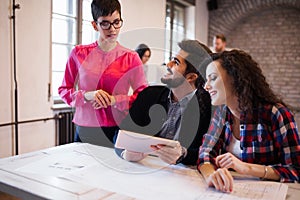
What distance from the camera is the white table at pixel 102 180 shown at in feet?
3.44

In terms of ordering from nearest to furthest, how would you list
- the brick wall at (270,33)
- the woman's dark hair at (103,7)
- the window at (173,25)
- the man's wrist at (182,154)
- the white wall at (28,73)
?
the man's wrist at (182,154) → the woman's dark hair at (103,7) → the white wall at (28,73) → the window at (173,25) → the brick wall at (270,33)

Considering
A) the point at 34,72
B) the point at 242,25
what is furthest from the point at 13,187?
the point at 242,25

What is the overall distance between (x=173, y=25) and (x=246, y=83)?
171 inches

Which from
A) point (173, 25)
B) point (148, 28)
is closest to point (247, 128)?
point (148, 28)

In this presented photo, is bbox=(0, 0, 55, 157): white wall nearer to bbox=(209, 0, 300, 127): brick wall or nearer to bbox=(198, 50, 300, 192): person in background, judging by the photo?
bbox=(198, 50, 300, 192): person in background

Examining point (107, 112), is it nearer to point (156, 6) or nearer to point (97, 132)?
point (97, 132)

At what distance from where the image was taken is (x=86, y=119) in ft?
5.61

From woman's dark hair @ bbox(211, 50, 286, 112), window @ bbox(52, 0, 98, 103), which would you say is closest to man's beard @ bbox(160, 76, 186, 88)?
woman's dark hair @ bbox(211, 50, 286, 112)

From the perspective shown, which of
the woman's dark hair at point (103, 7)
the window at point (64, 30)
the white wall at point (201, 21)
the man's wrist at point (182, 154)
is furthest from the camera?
the white wall at point (201, 21)

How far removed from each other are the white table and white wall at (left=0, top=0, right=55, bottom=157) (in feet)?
4.56

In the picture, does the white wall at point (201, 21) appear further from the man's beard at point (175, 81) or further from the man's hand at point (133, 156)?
the man's hand at point (133, 156)

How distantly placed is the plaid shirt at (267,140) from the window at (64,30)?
7.52 feet

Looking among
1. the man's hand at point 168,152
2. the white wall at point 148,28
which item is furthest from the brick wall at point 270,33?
the man's hand at point 168,152

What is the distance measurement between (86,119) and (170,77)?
1.72 feet
